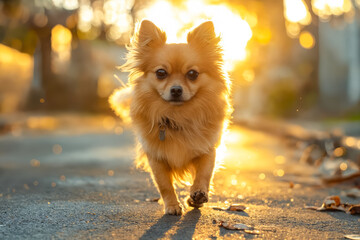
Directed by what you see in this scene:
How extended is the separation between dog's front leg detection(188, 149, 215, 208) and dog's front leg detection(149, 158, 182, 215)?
0.16 metres

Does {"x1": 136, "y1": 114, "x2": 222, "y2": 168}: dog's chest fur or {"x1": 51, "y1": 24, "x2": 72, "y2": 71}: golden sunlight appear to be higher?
{"x1": 51, "y1": 24, "x2": 72, "y2": 71}: golden sunlight

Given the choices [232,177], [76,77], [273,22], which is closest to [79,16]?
[76,77]

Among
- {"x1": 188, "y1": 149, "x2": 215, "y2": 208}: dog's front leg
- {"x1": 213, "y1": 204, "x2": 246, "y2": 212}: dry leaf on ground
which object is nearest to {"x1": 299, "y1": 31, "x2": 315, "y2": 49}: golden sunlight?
{"x1": 188, "y1": 149, "x2": 215, "y2": 208}: dog's front leg

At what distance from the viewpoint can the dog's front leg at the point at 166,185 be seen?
3.69 meters

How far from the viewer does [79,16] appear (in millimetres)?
20125

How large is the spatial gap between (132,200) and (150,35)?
1.61 meters

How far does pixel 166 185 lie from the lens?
3924mm

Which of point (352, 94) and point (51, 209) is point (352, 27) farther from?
point (51, 209)

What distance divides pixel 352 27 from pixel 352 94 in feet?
10.2

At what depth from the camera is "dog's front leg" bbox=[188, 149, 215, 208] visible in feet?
12.2

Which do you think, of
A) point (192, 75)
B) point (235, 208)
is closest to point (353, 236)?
point (235, 208)

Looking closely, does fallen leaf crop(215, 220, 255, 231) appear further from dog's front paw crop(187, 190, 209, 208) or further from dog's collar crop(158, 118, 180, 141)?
dog's collar crop(158, 118, 180, 141)

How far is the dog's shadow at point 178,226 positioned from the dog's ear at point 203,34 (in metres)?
1.71

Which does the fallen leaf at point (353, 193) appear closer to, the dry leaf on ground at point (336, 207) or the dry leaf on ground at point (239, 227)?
the dry leaf on ground at point (336, 207)
